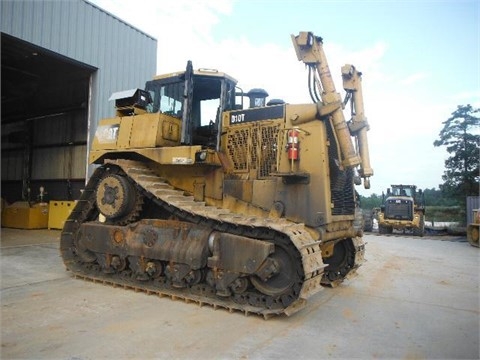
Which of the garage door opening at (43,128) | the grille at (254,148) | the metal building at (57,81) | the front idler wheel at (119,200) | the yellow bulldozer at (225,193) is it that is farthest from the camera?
the garage door opening at (43,128)

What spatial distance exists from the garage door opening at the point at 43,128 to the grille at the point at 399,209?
51.7 ft

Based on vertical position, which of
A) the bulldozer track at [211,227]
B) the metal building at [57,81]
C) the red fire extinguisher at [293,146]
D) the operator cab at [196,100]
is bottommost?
the bulldozer track at [211,227]

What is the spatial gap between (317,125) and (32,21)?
909 centimetres

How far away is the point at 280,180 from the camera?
19.5 feet

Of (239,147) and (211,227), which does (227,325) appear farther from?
(239,147)

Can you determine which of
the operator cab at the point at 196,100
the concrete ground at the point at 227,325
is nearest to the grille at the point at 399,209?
the concrete ground at the point at 227,325

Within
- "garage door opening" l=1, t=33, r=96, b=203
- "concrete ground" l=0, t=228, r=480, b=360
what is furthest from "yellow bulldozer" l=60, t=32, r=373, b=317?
"garage door opening" l=1, t=33, r=96, b=203

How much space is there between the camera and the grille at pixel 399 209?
20.1 m

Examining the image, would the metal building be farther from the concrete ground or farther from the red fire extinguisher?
the red fire extinguisher

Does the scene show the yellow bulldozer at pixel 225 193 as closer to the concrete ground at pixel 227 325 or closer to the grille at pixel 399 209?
the concrete ground at pixel 227 325

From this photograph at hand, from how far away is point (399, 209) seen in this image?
66.8ft

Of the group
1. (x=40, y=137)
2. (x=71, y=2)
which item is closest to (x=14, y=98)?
(x=40, y=137)

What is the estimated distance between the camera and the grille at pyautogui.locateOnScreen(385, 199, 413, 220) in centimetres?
2009

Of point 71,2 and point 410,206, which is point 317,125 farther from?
point 410,206
